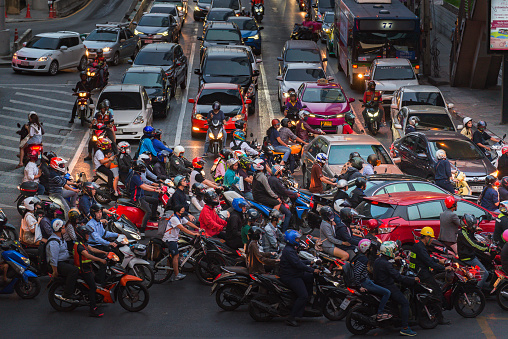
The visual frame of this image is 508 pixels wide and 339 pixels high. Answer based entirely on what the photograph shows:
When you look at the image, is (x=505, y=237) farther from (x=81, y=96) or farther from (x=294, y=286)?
(x=81, y=96)

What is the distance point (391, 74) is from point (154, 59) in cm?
949

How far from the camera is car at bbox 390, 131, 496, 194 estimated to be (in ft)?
64.3

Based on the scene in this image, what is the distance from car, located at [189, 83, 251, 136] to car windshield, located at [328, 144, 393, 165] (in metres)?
6.29

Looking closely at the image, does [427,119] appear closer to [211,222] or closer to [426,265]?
[211,222]

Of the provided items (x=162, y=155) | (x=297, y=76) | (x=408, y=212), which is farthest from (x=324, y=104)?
(x=408, y=212)

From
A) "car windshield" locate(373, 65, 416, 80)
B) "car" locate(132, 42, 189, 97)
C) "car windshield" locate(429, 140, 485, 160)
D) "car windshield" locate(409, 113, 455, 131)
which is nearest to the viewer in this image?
"car windshield" locate(429, 140, 485, 160)

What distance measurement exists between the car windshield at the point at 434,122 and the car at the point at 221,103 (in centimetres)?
565

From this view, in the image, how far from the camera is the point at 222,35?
3700cm

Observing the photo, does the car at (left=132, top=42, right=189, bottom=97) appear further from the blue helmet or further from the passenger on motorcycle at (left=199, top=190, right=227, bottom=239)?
the blue helmet

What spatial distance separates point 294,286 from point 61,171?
22.9ft

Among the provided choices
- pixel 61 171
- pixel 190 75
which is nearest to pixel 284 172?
pixel 61 171

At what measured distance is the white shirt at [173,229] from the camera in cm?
1393

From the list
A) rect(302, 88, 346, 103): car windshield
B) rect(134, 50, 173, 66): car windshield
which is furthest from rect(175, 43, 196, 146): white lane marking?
rect(302, 88, 346, 103): car windshield

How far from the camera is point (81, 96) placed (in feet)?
88.0
